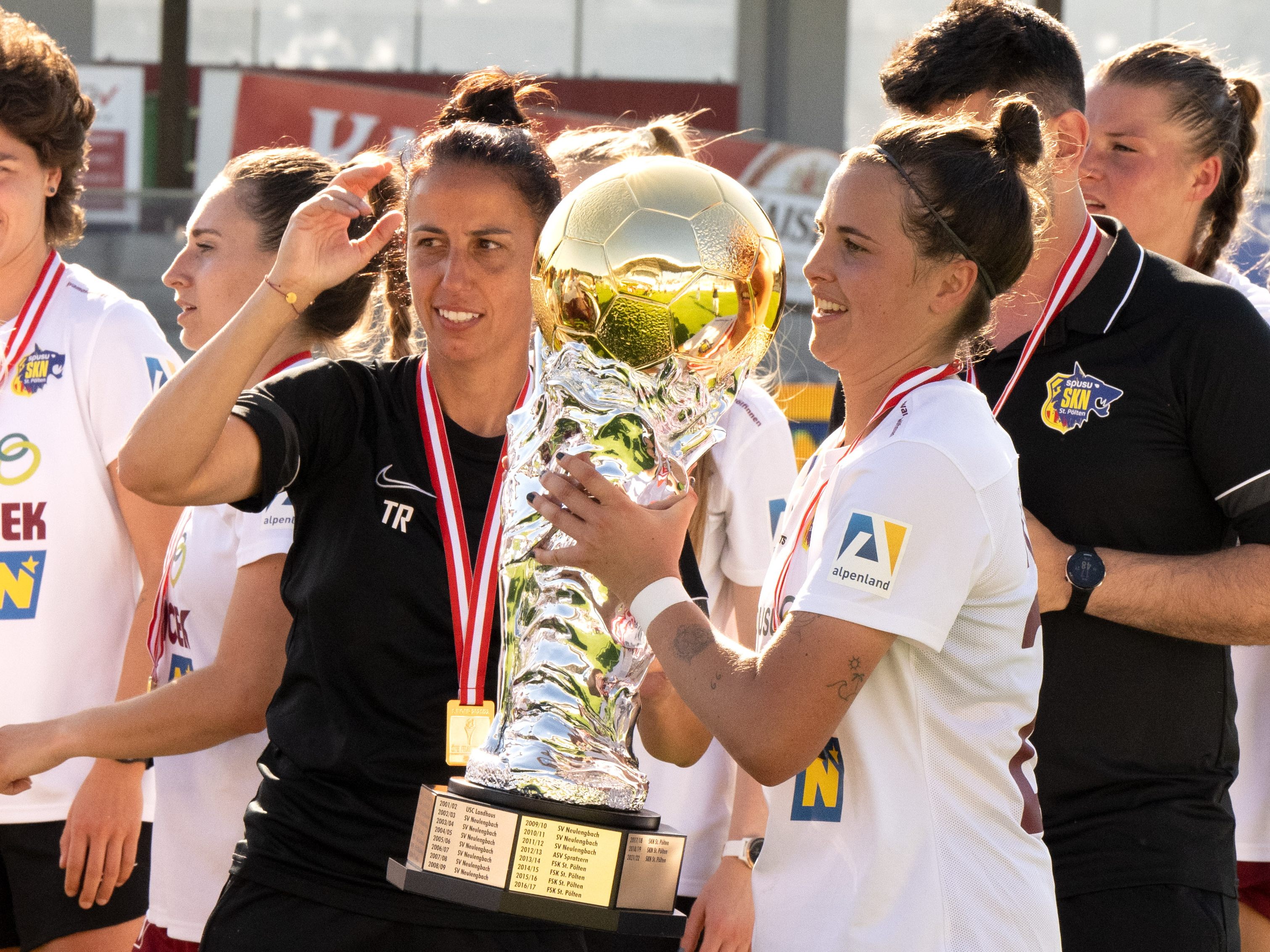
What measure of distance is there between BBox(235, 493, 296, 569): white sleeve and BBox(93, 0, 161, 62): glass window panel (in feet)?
43.7

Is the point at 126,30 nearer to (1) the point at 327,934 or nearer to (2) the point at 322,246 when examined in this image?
(2) the point at 322,246

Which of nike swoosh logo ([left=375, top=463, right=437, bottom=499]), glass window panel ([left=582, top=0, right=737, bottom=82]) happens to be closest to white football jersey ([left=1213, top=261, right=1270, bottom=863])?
nike swoosh logo ([left=375, top=463, right=437, bottom=499])

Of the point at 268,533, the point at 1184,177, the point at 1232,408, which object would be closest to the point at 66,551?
the point at 268,533

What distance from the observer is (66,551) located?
2.87 m

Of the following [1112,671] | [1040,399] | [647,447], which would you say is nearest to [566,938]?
[647,447]

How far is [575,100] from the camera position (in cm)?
1455

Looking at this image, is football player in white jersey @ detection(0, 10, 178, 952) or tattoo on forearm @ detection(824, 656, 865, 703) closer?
tattoo on forearm @ detection(824, 656, 865, 703)

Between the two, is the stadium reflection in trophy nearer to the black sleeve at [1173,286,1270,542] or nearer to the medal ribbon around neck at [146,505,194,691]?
the black sleeve at [1173,286,1270,542]

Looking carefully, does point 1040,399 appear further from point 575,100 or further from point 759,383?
point 575,100

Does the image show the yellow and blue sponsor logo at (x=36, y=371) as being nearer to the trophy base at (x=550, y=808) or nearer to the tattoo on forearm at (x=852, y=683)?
the trophy base at (x=550, y=808)

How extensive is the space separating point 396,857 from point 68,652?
1.24 meters

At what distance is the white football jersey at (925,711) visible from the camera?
1.62m

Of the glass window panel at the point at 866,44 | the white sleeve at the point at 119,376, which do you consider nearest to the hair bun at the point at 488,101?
the white sleeve at the point at 119,376

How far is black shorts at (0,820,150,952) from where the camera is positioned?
275 cm
